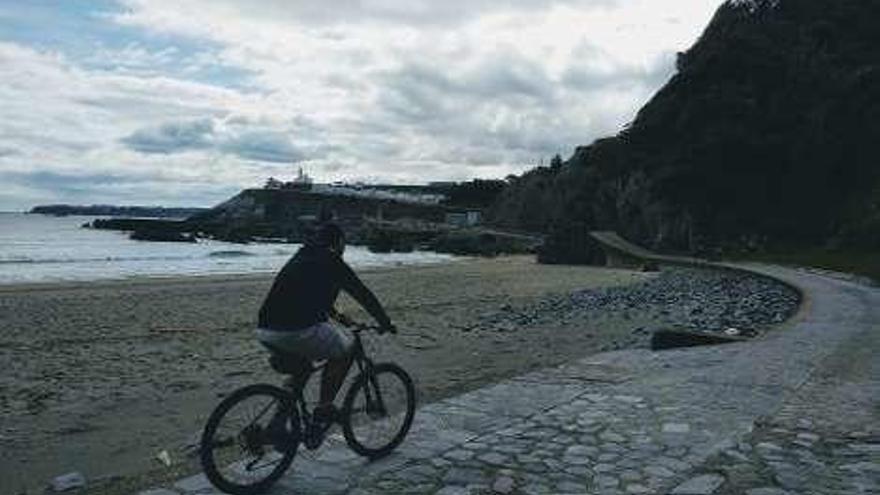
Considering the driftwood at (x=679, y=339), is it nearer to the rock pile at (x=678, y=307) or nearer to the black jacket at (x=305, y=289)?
the rock pile at (x=678, y=307)

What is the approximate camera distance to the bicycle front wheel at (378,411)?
8.15 metres

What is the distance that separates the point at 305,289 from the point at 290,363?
61cm

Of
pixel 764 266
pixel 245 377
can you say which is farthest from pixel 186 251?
pixel 245 377

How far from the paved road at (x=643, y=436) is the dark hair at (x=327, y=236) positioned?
71.9 inches

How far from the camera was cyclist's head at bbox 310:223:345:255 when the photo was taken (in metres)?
7.55

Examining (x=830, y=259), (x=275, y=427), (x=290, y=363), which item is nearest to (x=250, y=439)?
(x=275, y=427)

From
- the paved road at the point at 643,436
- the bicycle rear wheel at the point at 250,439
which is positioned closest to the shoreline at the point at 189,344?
the bicycle rear wheel at the point at 250,439

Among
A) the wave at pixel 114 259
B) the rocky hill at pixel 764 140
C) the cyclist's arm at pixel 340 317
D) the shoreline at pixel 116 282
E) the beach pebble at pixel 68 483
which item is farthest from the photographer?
the wave at pixel 114 259

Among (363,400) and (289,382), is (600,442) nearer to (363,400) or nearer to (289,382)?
(363,400)

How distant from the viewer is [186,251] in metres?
83.2

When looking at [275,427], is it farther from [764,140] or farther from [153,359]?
[764,140]

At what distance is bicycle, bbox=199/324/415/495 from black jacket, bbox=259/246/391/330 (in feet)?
1.02

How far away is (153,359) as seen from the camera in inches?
709

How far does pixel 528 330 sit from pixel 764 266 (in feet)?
78.8
